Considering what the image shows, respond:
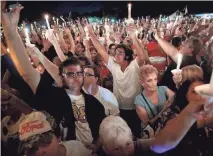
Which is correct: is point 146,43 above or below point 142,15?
below

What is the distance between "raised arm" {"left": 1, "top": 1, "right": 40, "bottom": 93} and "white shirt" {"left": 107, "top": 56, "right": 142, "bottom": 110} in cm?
58

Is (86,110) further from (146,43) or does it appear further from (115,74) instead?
(146,43)

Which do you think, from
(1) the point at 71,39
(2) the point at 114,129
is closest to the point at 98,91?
(2) the point at 114,129

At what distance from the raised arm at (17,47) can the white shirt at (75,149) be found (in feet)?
1.79

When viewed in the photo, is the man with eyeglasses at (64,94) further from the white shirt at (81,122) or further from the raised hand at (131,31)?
the raised hand at (131,31)

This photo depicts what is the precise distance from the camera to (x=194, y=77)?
2848 millimetres

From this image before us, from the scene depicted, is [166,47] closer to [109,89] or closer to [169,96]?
[169,96]

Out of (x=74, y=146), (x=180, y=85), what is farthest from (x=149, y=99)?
(x=74, y=146)

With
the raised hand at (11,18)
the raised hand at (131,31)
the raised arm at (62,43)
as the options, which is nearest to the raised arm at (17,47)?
the raised hand at (11,18)

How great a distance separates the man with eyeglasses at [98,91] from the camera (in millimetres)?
2807

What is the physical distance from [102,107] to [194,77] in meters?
0.74

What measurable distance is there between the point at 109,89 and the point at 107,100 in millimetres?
87

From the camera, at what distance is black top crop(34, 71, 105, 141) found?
2.77 m

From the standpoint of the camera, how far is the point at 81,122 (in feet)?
9.32
